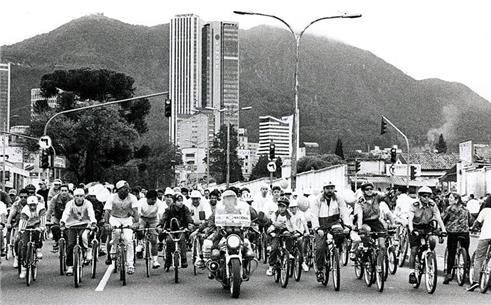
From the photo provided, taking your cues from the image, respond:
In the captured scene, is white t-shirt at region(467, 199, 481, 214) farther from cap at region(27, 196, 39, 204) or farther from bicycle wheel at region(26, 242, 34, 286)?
bicycle wheel at region(26, 242, 34, 286)

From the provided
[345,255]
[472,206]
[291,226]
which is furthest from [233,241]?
[472,206]

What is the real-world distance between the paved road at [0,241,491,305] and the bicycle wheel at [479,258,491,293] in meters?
0.20

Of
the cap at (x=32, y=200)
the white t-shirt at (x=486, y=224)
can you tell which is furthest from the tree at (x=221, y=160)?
the white t-shirt at (x=486, y=224)

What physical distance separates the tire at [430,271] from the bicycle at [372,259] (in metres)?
0.74

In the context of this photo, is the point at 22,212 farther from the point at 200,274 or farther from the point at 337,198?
the point at 337,198

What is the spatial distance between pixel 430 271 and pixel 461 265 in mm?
1514

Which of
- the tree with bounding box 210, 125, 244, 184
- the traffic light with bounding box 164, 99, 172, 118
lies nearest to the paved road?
the traffic light with bounding box 164, 99, 172, 118

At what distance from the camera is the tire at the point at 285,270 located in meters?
14.2

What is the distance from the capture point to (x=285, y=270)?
14.3 metres

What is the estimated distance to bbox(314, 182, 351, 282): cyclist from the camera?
14.3 m

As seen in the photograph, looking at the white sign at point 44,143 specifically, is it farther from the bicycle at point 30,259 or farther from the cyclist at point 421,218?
the cyclist at point 421,218

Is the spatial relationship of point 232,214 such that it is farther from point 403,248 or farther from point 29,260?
point 403,248

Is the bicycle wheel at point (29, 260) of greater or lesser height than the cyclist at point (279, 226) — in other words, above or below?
below

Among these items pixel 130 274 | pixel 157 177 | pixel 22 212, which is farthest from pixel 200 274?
pixel 157 177
